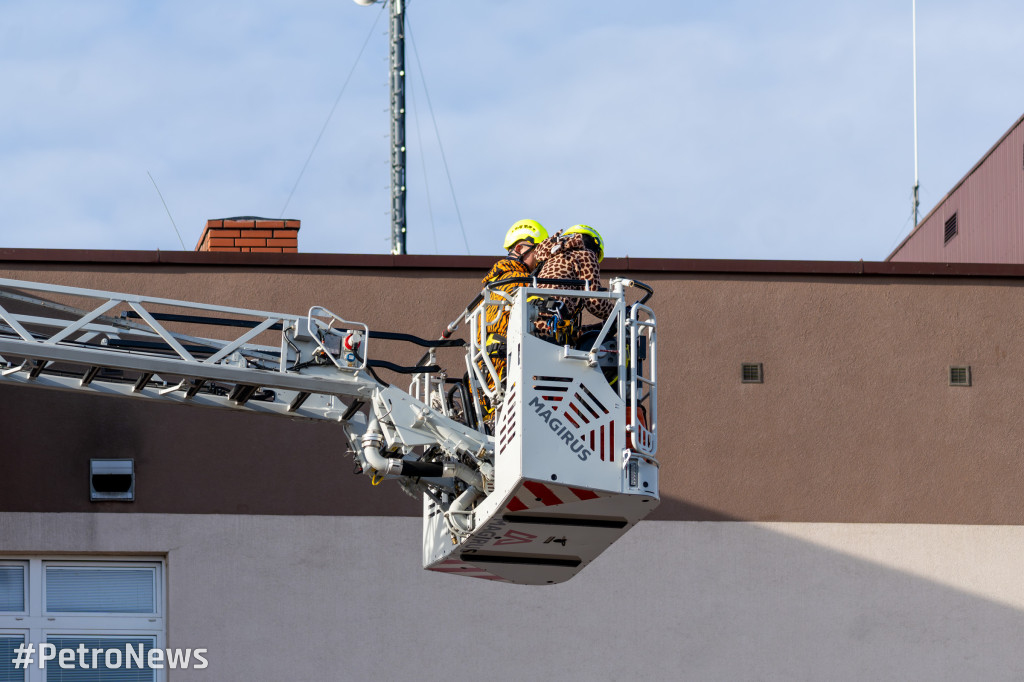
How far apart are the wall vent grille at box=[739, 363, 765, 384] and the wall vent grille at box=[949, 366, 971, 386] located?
2.18 metres

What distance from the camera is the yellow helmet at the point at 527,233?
13.7 metres

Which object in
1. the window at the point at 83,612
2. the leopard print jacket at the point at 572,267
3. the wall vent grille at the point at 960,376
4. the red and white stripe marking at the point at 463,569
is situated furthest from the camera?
the wall vent grille at the point at 960,376

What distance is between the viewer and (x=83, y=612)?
58.5ft

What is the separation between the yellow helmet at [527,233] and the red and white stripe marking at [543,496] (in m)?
2.44

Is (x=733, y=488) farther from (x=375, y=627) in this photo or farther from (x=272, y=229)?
(x=272, y=229)

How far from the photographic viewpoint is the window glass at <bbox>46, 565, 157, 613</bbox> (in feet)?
58.4

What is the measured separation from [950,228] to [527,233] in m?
15.0

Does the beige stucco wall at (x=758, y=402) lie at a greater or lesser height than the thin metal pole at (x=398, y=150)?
lesser

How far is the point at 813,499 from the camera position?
60.5 feet

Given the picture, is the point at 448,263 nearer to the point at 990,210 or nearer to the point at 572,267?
the point at 572,267

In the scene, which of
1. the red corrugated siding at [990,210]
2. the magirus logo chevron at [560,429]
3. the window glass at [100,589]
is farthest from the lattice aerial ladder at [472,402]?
the red corrugated siding at [990,210]

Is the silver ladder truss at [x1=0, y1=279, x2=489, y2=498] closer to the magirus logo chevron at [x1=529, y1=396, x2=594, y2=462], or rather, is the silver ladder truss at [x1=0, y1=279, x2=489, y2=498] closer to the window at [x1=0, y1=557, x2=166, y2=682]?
the magirus logo chevron at [x1=529, y1=396, x2=594, y2=462]

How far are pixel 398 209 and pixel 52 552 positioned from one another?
10.4 m

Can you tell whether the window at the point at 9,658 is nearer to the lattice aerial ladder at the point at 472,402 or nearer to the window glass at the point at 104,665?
the window glass at the point at 104,665
